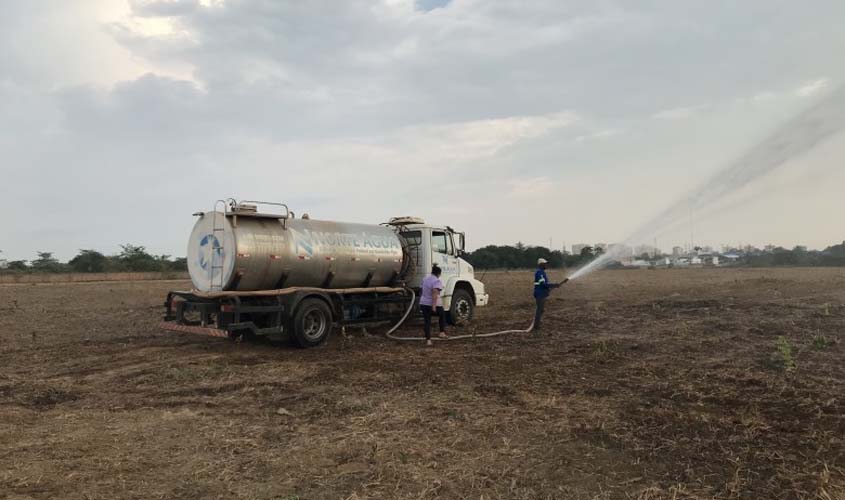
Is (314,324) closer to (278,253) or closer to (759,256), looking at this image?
(278,253)

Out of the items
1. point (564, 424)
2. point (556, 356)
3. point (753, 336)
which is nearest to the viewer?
point (564, 424)

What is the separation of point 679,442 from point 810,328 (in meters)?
9.36

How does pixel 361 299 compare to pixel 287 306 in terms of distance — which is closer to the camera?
pixel 287 306

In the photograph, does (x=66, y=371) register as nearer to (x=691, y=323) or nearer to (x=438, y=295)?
(x=438, y=295)

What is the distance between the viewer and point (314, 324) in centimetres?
1276

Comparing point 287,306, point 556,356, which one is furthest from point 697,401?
point 287,306

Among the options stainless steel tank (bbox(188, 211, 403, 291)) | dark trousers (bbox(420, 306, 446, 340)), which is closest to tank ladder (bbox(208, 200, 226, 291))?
stainless steel tank (bbox(188, 211, 403, 291))

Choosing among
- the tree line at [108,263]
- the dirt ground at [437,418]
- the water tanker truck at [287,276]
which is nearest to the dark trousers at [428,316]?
the dirt ground at [437,418]

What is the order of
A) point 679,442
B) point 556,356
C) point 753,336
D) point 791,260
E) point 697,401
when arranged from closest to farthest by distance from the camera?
point 679,442 < point 697,401 < point 556,356 < point 753,336 < point 791,260

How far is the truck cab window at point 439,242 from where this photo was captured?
15.6 m

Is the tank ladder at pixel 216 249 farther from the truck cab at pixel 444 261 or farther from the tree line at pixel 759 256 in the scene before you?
the tree line at pixel 759 256

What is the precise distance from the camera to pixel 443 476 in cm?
498

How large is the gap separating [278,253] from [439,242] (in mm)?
4923

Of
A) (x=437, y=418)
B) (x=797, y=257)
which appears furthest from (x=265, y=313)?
(x=797, y=257)
